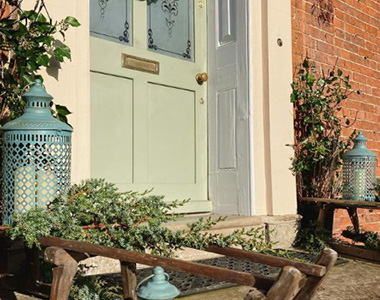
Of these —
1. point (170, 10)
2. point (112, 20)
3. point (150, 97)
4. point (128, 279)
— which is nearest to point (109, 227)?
point (128, 279)

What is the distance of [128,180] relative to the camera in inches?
158

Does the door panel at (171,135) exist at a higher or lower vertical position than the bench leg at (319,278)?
higher

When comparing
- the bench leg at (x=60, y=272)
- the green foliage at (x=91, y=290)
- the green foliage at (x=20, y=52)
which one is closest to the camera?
the bench leg at (x=60, y=272)

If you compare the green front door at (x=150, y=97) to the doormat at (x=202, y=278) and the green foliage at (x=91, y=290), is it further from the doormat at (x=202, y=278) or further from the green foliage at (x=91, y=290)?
the green foliage at (x=91, y=290)

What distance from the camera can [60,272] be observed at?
77.3 inches

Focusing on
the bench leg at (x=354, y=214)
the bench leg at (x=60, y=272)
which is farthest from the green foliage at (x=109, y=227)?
the bench leg at (x=354, y=214)

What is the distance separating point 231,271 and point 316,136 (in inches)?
139

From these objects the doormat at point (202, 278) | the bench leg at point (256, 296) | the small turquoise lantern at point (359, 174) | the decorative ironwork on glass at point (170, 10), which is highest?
the decorative ironwork on glass at point (170, 10)

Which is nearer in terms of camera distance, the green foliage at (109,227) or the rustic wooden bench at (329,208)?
the green foliage at (109,227)

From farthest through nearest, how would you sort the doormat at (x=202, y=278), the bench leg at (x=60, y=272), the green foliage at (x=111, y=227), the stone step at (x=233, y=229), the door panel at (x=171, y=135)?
the door panel at (x=171, y=135) → the stone step at (x=233, y=229) → the doormat at (x=202, y=278) → the green foliage at (x=111, y=227) → the bench leg at (x=60, y=272)

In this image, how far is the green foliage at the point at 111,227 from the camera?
7.09ft

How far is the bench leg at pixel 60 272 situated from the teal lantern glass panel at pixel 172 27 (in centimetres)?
260

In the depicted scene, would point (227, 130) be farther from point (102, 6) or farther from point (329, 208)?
point (102, 6)

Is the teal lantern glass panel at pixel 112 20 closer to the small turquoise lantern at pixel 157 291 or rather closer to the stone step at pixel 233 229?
the stone step at pixel 233 229
